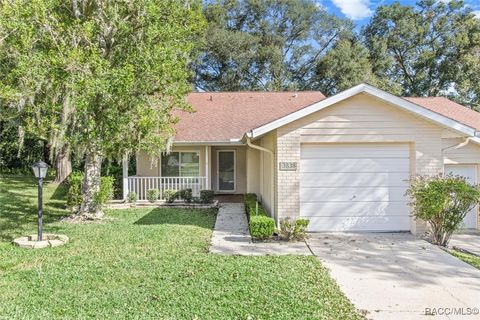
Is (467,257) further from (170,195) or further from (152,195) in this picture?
(152,195)

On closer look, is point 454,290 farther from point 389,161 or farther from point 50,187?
point 50,187

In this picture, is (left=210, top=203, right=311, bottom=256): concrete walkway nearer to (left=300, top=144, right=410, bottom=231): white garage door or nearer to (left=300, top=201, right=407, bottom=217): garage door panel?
(left=300, top=201, right=407, bottom=217): garage door panel

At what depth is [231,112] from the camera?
16.4 metres

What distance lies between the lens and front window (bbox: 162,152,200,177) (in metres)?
15.3

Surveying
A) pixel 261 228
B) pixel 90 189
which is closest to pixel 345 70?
pixel 90 189

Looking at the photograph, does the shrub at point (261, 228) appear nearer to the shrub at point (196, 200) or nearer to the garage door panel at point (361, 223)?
the garage door panel at point (361, 223)

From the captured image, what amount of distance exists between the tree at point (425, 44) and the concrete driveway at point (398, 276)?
83.2 ft

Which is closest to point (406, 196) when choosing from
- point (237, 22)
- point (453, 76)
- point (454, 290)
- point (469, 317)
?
point (454, 290)

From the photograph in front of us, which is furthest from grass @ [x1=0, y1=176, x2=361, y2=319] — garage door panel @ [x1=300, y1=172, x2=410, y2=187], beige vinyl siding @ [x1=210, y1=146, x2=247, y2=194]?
beige vinyl siding @ [x1=210, y1=146, x2=247, y2=194]

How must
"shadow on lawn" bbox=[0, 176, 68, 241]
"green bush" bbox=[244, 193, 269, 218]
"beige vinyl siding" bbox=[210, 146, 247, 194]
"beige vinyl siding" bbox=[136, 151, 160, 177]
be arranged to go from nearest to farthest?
"shadow on lawn" bbox=[0, 176, 68, 241]
"green bush" bbox=[244, 193, 269, 218]
"beige vinyl siding" bbox=[136, 151, 160, 177]
"beige vinyl siding" bbox=[210, 146, 247, 194]

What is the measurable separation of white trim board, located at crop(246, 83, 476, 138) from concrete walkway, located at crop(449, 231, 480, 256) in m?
2.46

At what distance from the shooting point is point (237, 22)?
31.6 m

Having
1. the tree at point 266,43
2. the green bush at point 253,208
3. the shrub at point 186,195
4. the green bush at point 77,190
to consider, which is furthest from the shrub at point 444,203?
the tree at point 266,43

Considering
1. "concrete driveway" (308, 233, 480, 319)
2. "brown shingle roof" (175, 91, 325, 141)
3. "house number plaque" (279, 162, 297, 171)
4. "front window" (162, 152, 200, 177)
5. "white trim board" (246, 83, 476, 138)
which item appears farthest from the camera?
"front window" (162, 152, 200, 177)
